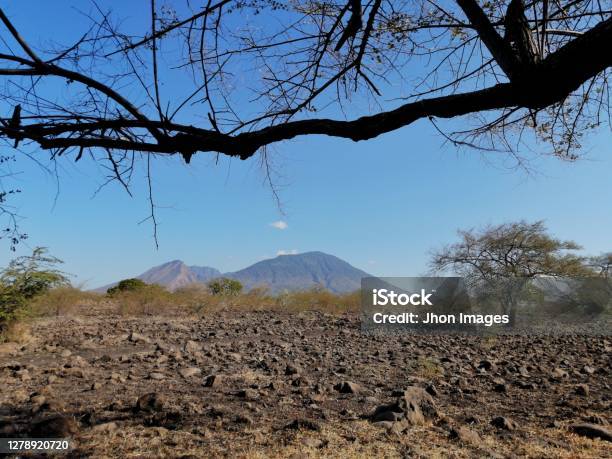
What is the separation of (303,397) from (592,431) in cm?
205

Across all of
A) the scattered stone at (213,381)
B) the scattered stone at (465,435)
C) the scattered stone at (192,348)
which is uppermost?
the scattered stone at (192,348)

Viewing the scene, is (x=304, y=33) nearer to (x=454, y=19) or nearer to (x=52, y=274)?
(x=454, y=19)

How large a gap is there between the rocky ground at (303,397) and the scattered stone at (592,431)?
1cm

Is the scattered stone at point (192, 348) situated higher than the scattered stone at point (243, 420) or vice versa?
the scattered stone at point (192, 348)

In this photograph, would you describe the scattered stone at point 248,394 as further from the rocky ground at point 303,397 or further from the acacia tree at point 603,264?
the acacia tree at point 603,264

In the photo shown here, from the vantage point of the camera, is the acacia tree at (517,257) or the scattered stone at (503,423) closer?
the scattered stone at (503,423)

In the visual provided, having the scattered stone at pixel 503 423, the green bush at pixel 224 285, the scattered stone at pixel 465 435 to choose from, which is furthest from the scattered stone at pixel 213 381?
the green bush at pixel 224 285

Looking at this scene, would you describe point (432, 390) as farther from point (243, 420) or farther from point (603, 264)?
point (603, 264)

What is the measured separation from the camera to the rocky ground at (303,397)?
2.77 meters

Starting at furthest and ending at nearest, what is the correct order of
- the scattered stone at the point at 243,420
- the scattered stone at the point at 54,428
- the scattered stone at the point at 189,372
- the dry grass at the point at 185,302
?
the dry grass at the point at 185,302, the scattered stone at the point at 189,372, the scattered stone at the point at 243,420, the scattered stone at the point at 54,428

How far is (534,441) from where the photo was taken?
292 centimetres

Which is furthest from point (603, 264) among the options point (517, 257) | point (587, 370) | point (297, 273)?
point (297, 273)

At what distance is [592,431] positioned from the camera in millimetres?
3018

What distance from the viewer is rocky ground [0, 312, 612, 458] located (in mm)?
2773
